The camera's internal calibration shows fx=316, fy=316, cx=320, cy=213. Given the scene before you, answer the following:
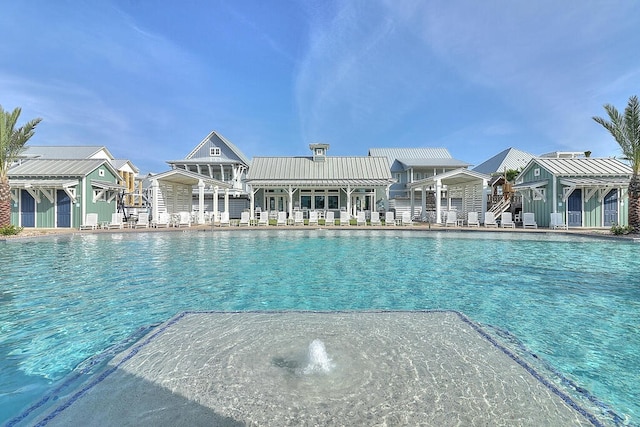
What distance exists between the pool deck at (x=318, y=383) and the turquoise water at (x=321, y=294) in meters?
0.63

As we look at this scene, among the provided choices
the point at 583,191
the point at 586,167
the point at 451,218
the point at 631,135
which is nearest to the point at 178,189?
the point at 451,218

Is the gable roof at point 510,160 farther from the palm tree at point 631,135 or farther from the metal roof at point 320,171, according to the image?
the palm tree at point 631,135

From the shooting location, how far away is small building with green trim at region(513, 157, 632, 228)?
18516mm

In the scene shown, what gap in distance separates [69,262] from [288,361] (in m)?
8.79

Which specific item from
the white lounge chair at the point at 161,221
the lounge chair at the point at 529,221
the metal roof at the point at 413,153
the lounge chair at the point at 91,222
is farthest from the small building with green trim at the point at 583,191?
the lounge chair at the point at 91,222

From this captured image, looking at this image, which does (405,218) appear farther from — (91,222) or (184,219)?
(91,222)

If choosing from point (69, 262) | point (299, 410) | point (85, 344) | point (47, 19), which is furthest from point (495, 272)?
point (47, 19)

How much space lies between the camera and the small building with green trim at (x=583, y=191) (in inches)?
729

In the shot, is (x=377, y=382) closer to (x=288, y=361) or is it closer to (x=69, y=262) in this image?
(x=288, y=361)

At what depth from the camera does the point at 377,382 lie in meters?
2.47

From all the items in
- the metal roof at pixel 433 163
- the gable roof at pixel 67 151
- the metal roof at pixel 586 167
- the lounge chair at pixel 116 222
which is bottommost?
the lounge chair at pixel 116 222

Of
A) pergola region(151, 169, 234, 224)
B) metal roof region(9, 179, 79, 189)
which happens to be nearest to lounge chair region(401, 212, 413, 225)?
pergola region(151, 169, 234, 224)

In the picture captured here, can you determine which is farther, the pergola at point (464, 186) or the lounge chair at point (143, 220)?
the pergola at point (464, 186)

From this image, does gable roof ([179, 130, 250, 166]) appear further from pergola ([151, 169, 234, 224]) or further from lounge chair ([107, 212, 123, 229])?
lounge chair ([107, 212, 123, 229])
